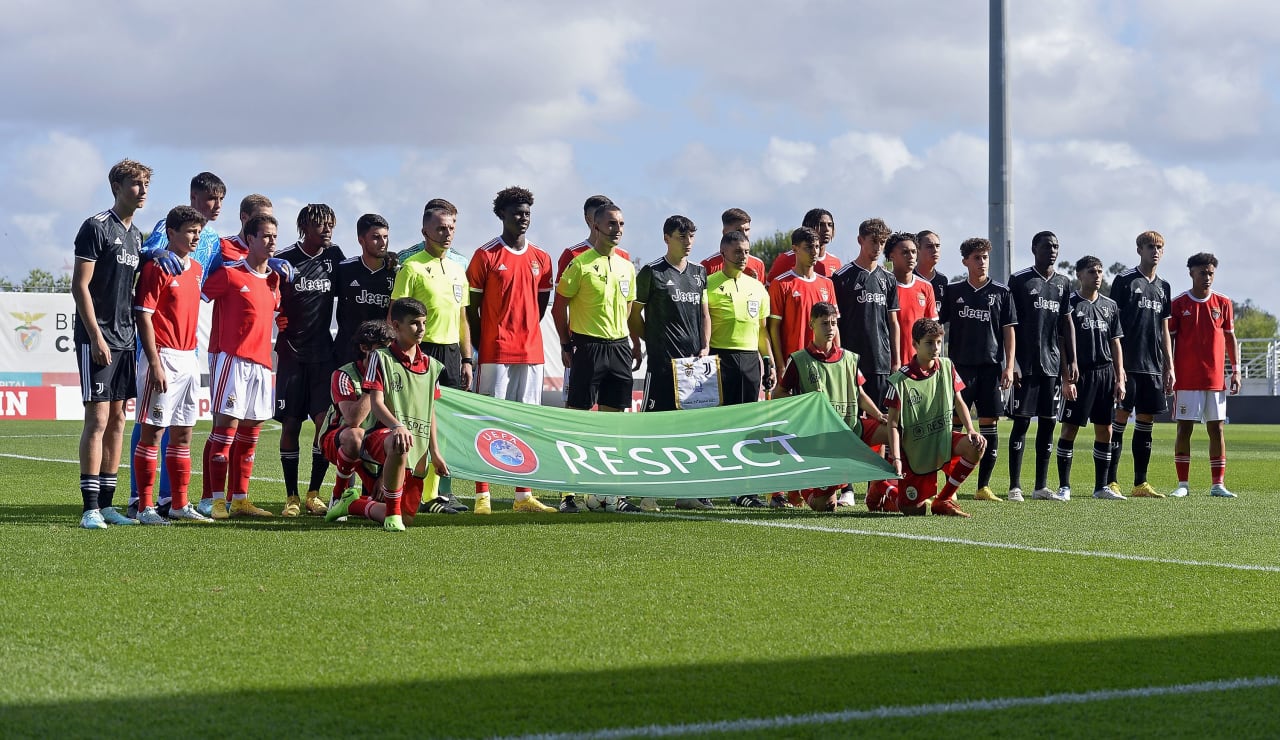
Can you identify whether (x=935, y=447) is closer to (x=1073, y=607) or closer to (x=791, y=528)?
(x=791, y=528)

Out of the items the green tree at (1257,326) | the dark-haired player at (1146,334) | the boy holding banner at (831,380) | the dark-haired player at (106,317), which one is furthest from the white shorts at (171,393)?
the green tree at (1257,326)

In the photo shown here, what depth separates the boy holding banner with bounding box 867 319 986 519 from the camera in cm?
912

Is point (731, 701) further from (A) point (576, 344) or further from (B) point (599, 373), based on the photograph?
(A) point (576, 344)

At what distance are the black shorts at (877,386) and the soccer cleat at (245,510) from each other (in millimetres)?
4529

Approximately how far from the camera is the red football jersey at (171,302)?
8.05 metres

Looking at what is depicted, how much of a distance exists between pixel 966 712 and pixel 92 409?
579cm

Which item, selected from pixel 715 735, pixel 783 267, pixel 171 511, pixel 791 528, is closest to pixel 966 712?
pixel 715 735

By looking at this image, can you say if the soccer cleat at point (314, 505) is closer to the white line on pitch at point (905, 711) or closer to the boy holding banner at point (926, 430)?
the boy holding banner at point (926, 430)

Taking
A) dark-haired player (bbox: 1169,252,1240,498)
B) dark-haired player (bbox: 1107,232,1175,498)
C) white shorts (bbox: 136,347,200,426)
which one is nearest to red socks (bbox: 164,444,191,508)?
white shorts (bbox: 136,347,200,426)

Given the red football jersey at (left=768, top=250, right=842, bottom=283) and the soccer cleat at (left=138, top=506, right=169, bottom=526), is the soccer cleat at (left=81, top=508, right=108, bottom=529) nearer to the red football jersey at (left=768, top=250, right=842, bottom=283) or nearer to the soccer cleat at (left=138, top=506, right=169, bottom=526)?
the soccer cleat at (left=138, top=506, right=169, bottom=526)

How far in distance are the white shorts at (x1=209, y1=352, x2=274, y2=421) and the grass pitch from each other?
2.65 ft

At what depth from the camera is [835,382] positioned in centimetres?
964

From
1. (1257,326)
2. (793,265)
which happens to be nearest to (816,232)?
(793,265)

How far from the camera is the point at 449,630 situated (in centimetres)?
482
